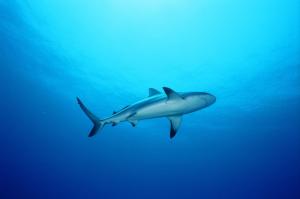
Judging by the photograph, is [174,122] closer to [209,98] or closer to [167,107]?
[167,107]

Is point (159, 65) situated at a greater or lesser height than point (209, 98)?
greater

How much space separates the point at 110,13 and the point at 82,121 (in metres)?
33.8

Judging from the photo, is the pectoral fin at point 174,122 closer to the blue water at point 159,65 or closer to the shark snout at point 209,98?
the shark snout at point 209,98

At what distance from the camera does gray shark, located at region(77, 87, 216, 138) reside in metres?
6.47

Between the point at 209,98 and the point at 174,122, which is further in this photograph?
the point at 174,122

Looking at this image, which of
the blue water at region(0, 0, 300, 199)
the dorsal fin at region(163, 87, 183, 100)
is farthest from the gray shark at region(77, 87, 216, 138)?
the blue water at region(0, 0, 300, 199)

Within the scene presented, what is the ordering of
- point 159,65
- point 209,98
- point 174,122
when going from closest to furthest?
1. point 209,98
2. point 174,122
3. point 159,65

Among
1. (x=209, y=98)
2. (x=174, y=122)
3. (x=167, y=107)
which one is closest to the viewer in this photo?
(x=209, y=98)

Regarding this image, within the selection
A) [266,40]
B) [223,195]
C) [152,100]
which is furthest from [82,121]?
[223,195]

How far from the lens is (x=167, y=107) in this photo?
22.9ft

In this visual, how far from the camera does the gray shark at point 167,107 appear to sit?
6.47 metres

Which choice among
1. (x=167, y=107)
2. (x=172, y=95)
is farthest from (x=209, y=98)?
(x=167, y=107)

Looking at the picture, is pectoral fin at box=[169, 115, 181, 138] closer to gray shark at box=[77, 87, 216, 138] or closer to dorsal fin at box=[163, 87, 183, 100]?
gray shark at box=[77, 87, 216, 138]

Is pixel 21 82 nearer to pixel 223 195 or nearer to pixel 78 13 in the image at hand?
pixel 78 13
